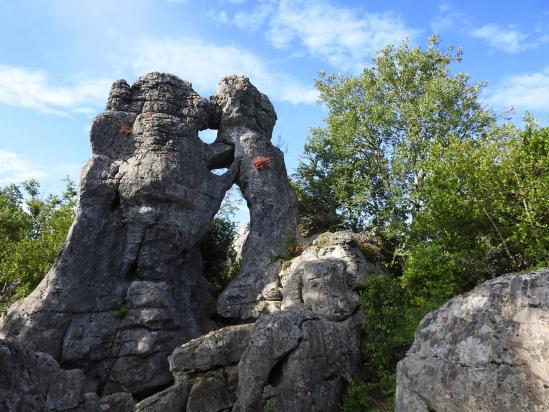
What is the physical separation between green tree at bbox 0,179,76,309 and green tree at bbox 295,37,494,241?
1834cm

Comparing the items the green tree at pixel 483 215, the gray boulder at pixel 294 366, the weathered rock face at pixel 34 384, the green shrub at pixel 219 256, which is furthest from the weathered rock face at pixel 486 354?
the green shrub at pixel 219 256

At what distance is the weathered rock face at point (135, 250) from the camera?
19.2 metres

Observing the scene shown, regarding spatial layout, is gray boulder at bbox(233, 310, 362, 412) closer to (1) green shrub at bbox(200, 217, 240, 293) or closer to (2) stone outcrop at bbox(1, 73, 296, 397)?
(2) stone outcrop at bbox(1, 73, 296, 397)

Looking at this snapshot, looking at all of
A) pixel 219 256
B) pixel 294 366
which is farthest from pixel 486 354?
pixel 219 256

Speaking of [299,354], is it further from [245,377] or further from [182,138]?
[182,138]

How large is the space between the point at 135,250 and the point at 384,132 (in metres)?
19.4

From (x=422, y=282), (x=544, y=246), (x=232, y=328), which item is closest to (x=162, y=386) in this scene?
(x=232, y=328)

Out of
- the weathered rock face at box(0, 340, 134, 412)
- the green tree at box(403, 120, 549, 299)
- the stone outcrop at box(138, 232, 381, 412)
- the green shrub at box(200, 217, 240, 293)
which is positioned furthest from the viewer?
the green shrub at box(200, 217, 240, 293)

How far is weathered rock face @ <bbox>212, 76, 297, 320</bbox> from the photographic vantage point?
72.2 feet

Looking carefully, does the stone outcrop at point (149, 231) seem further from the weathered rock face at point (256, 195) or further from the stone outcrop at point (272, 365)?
the stone outcrop at point (272, 365)

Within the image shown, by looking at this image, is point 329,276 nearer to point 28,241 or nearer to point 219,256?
point 219,256

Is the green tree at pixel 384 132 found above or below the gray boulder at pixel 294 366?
above

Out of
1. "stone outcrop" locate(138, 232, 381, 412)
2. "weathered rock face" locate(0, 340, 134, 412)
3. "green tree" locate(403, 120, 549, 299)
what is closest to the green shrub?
"stone outcrop" locate(138, 232, 381, 412)

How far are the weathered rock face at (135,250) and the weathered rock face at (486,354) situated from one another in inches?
611
